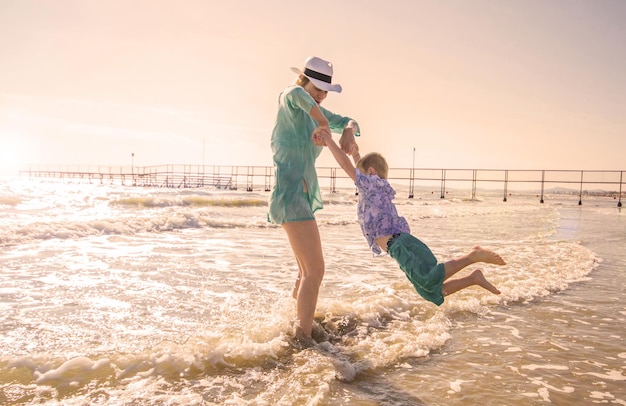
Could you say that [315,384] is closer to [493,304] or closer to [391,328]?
[391,328]

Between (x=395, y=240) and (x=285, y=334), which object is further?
(x=285, y=334)

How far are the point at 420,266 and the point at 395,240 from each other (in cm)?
20

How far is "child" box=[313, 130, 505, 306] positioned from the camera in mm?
2432

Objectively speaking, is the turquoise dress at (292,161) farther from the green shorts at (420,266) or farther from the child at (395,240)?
the green shorts at (420,266)

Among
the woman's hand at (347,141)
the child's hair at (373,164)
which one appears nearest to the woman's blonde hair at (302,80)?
the woman's hand at (347,141)

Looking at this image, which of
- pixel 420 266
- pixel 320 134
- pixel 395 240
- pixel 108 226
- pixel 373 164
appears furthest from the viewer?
pixel 108 226

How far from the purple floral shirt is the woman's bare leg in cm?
31

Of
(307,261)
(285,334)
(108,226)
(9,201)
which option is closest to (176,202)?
(9,201)

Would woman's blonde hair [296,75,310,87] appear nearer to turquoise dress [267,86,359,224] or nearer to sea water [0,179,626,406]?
turquoise dress [267,86,359,224]

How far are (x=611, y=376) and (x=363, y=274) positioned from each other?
2759 mm

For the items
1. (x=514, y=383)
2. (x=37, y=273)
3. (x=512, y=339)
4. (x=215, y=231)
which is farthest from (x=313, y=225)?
(x=215, y=231)

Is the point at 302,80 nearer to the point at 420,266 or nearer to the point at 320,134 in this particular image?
the point at 320,134

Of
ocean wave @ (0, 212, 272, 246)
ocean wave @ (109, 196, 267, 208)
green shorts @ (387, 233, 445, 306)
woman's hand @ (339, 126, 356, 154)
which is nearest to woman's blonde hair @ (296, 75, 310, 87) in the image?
woman's hand @ (339, 126, 356, 154)

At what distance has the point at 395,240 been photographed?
254 centimetres
